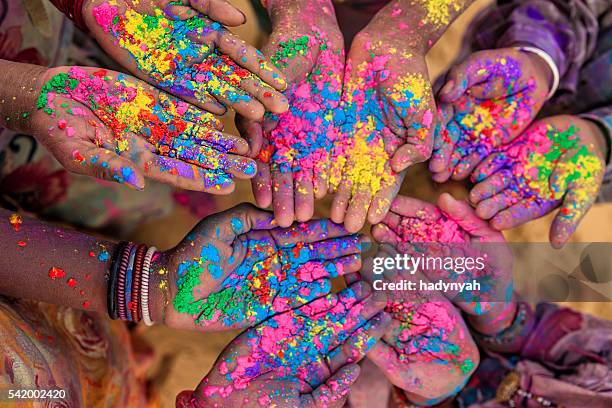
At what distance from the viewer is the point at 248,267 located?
115 centimetres

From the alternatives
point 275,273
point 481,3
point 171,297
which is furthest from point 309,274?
point 481,3

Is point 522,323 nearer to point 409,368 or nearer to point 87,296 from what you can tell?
point 409,368

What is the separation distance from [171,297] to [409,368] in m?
0.54

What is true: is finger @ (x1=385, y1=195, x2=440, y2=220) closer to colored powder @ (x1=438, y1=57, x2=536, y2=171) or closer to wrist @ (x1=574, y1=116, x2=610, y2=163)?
colored powder @ (x1=438, y1=57, x2=536, y2=171)

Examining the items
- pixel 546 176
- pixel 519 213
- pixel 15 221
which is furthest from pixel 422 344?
pixel 15 221

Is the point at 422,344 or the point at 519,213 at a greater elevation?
the point at 519,213

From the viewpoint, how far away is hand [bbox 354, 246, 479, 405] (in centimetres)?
120

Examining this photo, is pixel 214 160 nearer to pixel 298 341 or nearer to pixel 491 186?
pixel 298 341

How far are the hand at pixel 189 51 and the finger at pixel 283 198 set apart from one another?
168 mm

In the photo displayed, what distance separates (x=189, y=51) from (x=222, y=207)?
21.2 inches

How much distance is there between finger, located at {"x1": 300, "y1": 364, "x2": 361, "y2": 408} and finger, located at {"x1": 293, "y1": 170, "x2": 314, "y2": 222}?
331 millimetres

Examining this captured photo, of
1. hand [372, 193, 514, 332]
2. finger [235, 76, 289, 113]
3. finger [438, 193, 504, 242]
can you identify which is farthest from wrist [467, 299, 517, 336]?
finger [235, 76, 289, 113]

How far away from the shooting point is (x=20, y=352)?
0.99m

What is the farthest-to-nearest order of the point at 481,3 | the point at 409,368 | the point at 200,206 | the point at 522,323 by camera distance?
the point at 481,3 < the point at 200,206 < the point at 522,323 < the point at 409,368
